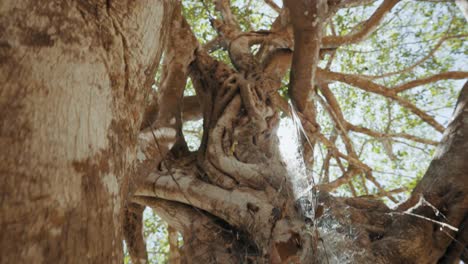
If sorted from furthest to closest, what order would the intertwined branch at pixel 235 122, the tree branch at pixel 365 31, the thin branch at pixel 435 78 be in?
the thin branch at pixel 435 78 < the tree branch at pixel 365 31 < the intertwined branch at pixel 235 122

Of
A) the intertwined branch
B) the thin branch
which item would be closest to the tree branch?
the intertwined branch

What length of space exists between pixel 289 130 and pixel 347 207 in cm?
59

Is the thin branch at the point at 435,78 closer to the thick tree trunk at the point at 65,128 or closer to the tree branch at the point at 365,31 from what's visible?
the tree branch at the point at 365,31

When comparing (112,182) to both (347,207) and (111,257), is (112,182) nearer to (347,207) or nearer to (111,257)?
(111,257)

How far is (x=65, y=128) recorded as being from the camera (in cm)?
84

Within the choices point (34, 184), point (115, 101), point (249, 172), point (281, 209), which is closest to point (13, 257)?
point (34, 184)

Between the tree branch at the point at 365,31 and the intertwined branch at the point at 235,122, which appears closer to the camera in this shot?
the intertwined branch at the point at 235,122

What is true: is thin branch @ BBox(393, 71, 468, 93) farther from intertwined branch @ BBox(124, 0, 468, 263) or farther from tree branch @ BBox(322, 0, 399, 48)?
tree branch @ BBox(322, 0, 399, 48)

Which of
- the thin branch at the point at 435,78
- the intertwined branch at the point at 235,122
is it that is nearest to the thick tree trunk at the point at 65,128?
the intertwined branch at the point at 235,122

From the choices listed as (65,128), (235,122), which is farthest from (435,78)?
(65,128)

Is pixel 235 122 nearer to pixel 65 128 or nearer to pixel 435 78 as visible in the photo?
pixel 65 128

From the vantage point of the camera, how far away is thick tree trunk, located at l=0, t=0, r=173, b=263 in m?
0.72

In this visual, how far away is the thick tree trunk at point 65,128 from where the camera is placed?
723 mm

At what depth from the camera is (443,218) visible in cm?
185
